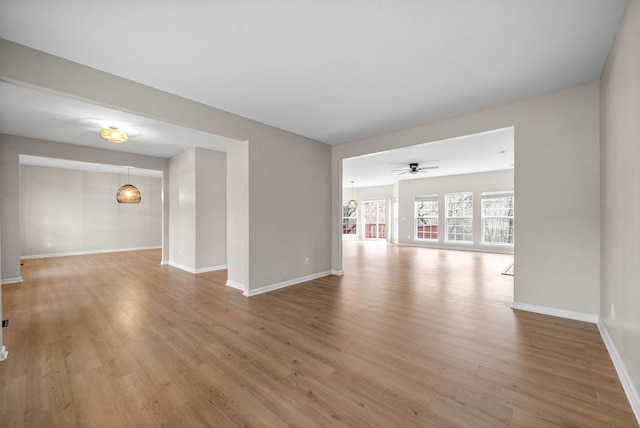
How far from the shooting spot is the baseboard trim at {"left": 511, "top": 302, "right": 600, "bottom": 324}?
9.28 ft

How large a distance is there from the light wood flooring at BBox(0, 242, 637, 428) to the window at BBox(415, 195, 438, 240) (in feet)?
19.9

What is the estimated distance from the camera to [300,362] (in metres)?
2.12

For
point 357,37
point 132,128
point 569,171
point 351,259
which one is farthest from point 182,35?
point 351,259

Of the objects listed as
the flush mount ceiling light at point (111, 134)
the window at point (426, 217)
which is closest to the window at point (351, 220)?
the window at point (426, 217)

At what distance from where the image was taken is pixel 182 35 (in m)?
2.05

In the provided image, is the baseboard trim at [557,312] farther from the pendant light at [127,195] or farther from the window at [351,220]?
the window at [351,220]

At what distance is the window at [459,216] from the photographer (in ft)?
29.2

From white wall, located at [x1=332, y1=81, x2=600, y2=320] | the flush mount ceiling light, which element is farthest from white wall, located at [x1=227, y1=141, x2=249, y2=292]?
white wall, located at [x1=332, y1=81, x2=600, y2=320]

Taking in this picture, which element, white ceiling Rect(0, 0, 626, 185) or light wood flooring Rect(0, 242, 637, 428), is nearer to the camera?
light wood flooring Rect(0, 242, 637, 428)

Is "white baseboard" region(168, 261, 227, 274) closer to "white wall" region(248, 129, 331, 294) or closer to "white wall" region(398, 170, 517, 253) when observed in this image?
"white wall" region(248, 129, 331, 294)

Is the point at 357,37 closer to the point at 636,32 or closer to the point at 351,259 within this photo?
the point at 636,32

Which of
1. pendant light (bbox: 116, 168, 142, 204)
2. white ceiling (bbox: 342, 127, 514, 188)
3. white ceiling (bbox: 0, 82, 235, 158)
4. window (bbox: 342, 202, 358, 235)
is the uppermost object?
white ceiling (bbox: 0, 82, 235, 158)

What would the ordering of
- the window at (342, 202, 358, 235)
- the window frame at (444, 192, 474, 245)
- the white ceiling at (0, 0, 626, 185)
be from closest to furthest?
the white ceiling at (0, 0, 626, 185)
the window frame at (444, 192, 474, 245)
the window at (342, 202, 358, 235)

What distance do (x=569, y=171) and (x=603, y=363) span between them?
2.00 m
